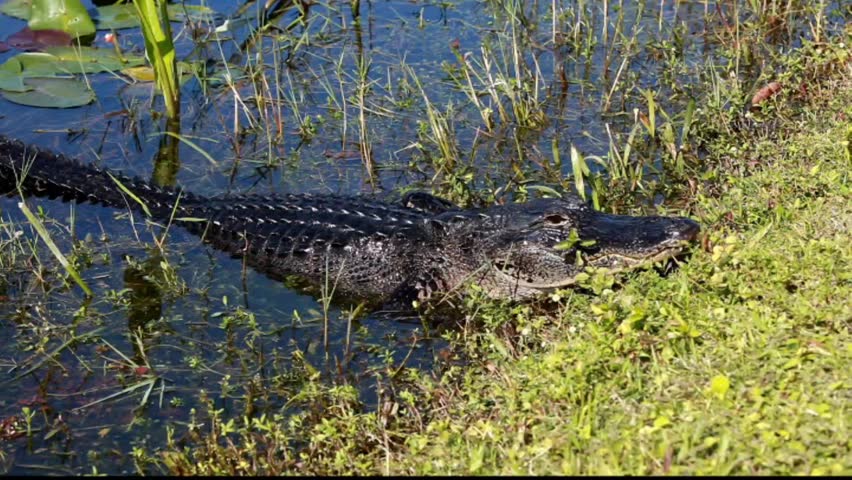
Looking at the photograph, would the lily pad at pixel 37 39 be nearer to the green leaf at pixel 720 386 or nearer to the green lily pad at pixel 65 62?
the green lily pad at pixel 65 62

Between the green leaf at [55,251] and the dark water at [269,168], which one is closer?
the dark water at [269,168]

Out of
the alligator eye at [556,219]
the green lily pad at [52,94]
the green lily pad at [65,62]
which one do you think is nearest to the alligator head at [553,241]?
the alligator eye at [556,219]

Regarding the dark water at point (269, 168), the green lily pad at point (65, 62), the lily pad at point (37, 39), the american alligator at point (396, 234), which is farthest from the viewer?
the lily pad at point (37, 39)

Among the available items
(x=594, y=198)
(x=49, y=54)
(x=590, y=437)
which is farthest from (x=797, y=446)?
(x=49, y=54)

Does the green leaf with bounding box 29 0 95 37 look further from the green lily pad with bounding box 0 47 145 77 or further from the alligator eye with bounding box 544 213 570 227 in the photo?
the alligator eye with bounding box 544 213 570 227

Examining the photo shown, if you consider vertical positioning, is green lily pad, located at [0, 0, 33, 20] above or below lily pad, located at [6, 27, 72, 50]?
above

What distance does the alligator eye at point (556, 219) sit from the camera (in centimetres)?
536

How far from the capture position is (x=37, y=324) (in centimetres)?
531

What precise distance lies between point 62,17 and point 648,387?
629cm

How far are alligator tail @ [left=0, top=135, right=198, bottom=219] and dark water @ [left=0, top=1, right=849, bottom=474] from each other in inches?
5.1

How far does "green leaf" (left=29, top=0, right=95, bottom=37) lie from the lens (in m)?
8.20

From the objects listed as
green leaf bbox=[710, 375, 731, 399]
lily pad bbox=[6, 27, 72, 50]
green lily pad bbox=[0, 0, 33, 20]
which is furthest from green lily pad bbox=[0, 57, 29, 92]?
green leaf bbox=[710, 375, 731, 399]

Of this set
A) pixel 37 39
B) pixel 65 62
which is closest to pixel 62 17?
pixel 37 39

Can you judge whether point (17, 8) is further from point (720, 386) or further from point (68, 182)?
point (720, 386)
